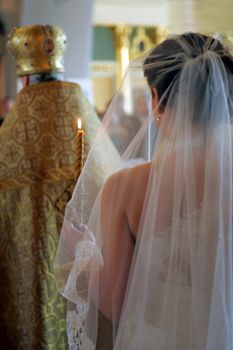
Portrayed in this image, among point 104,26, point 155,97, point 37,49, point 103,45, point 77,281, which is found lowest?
point 77,281

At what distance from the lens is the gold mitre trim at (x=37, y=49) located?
145 cm

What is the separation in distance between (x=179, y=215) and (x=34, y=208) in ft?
1.76

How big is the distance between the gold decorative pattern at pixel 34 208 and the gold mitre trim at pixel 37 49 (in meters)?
0.11

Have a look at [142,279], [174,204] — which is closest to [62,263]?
[142,279]

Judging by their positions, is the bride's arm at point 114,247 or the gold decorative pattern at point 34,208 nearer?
the bride's arm at point 114,247

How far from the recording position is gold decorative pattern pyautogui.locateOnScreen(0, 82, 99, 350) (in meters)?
1.31

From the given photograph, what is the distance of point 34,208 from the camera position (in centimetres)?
131

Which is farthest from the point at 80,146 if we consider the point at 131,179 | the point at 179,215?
the point at 179,215

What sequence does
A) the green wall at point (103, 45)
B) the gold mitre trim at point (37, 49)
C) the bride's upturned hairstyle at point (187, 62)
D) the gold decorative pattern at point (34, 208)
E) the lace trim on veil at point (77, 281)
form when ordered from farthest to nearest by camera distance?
the green wall at point (103, 45), the gold mitre trim at point (37, 49), the gold decorative pattern at point (34, 208), the lace trim on veil at point (77, 281), the bride's upturned hairstyle at point (187, 62)

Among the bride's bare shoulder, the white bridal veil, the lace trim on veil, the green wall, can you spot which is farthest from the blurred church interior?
the lace trim on veil

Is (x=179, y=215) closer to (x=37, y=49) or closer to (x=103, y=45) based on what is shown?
(x=37, y=49)

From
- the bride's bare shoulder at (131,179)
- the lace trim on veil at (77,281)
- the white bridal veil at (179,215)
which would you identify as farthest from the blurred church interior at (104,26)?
the lace trim on veil at (77,281)

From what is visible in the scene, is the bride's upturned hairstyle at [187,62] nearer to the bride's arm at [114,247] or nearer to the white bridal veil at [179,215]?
the white bridal veil at [179,215]

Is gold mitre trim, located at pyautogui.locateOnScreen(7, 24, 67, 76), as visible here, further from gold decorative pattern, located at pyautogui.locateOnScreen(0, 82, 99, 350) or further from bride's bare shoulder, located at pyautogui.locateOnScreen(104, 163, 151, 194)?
bride's bare shoulder, located at pyautogui.locateOnScreen(104, 163, 151, 194)
